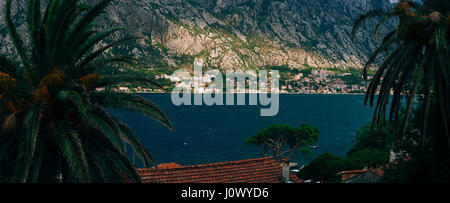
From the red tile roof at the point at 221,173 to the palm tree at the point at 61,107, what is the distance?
813 cm

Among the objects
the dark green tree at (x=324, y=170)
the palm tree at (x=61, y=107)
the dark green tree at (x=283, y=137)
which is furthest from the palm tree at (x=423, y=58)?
the dark green tree at (x=283, y=137)

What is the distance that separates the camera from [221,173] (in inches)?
663

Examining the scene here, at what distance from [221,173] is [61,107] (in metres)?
10.5

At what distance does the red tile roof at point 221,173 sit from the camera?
52.3 feet

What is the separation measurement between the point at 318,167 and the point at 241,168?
27646 mm

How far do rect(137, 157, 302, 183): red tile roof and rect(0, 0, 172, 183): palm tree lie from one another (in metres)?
8.13

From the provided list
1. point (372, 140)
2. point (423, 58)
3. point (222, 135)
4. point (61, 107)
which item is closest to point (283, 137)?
point (372, 140)

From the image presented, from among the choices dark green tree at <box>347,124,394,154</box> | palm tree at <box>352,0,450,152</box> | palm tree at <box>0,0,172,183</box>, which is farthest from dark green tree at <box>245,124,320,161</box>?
palm tree at <box>0,0,172,183</box>

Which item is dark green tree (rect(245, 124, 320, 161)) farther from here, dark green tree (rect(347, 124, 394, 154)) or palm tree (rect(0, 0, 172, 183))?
palm tree (rect(0, 0, 172, 183))

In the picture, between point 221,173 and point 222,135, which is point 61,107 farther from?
point 222,135

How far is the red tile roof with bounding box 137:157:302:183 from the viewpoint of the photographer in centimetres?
1593

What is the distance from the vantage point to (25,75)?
742 cm

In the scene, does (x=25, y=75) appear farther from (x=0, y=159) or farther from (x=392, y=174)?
(x=392, y=174)
